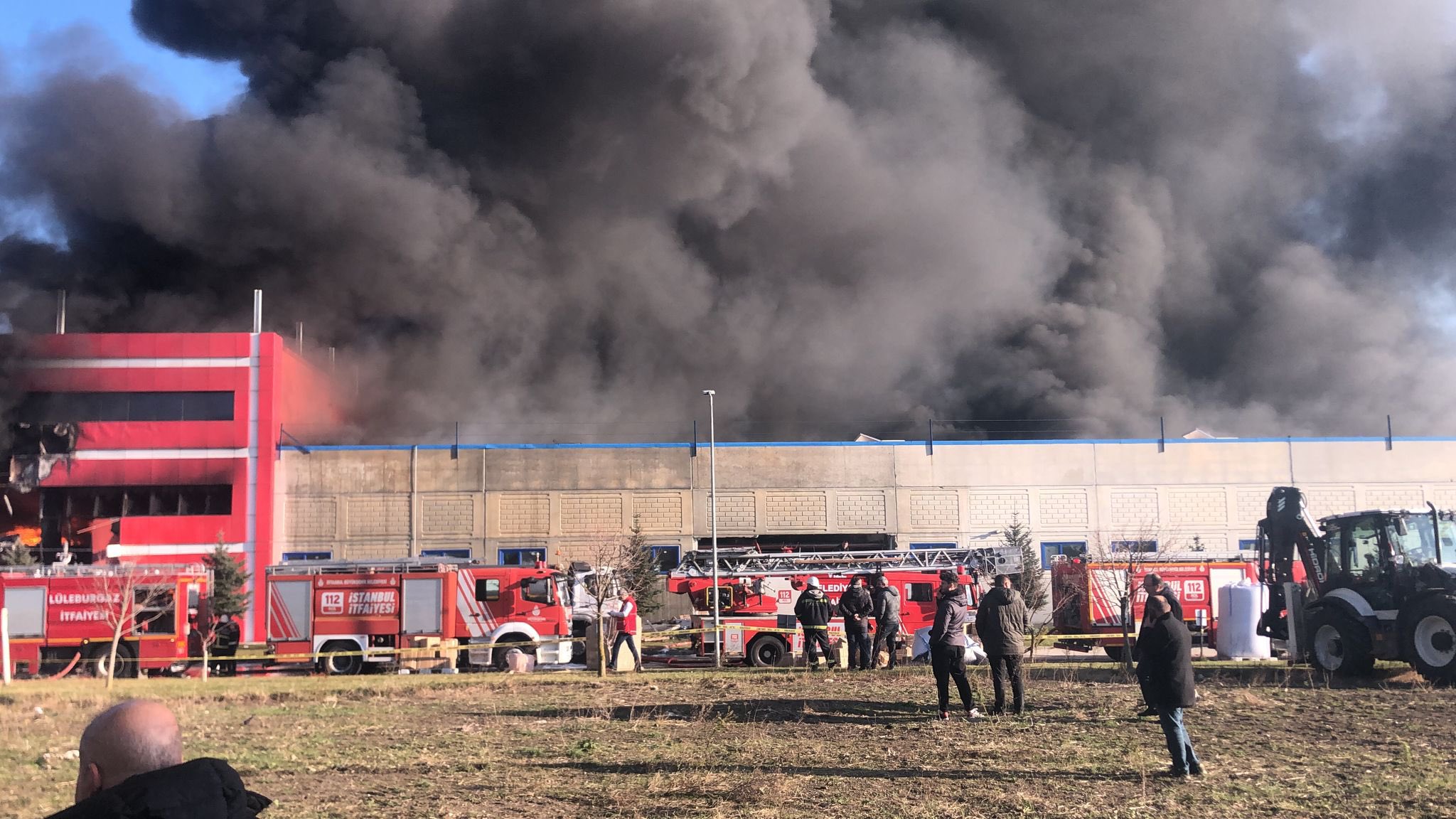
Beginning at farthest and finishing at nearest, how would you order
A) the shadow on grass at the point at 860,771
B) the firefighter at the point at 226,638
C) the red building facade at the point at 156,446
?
1. the red building facade at the point at 156,446
2. the firefighter at the point at 226,638
3. the shadow on grass at the point at 860,771

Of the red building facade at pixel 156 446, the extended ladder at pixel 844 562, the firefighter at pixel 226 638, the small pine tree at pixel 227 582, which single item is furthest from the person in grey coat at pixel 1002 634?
the red building facade at pixel 156 446

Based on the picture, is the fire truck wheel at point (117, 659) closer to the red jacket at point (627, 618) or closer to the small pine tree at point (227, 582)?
the small pine tree at point (227, 582)

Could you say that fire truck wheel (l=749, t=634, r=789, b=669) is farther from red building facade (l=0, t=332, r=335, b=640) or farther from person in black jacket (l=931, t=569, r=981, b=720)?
red building facade (l=0, t=332, r=335, b=640)

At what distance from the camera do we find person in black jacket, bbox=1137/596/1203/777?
7547 millimetres

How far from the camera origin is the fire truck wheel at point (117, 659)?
884 inches

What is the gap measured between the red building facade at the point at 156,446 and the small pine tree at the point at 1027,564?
25.9 meters

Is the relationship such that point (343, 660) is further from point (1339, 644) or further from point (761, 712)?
point (1339, 644)

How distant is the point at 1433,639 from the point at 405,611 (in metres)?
18.2

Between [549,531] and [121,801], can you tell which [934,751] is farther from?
[549,531]

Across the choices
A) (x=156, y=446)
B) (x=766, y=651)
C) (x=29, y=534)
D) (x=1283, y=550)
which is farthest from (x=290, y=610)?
(x=29, y=534)

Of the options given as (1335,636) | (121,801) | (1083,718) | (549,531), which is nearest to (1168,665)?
(1083,718)

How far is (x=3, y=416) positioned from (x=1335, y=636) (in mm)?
39875

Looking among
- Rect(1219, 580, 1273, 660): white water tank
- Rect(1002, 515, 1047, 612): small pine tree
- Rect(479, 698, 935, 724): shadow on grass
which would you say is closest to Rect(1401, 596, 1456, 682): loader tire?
Rect(1219, 580, 1273, 660): white water tank

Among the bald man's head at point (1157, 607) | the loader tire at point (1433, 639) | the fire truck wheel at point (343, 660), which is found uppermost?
the bald man's head at point (1157, 607)
